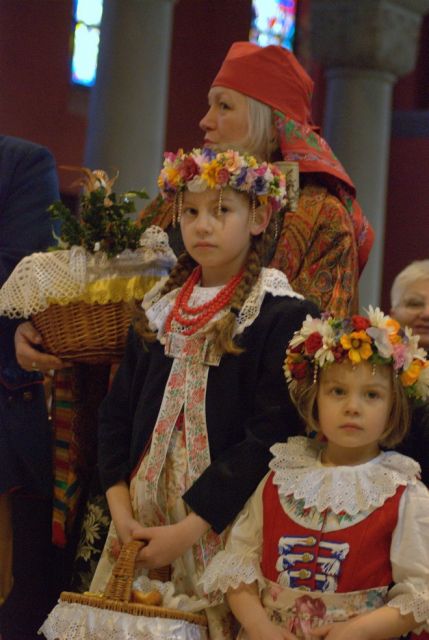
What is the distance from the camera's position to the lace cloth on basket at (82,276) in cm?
327

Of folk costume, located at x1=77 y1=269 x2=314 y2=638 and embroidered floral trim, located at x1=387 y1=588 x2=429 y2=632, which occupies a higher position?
folk costume, located at x1=77 y1=269 x2=314 y2=638

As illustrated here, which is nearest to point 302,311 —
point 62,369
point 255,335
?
point 255,335

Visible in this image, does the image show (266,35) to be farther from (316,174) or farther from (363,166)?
(316,174)

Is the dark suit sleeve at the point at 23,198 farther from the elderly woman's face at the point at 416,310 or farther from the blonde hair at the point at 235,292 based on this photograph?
the elderly woman's face at the point at 416,310

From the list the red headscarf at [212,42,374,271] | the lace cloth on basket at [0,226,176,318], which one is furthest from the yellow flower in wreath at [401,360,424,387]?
the red headscarf at [212,42,374,271]

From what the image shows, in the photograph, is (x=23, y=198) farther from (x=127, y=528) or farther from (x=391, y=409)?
(x=391, y=409)

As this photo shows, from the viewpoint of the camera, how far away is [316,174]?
145 inches

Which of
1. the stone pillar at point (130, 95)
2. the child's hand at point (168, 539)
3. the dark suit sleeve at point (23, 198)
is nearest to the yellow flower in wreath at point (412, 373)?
the child's hand at point (168, 539)

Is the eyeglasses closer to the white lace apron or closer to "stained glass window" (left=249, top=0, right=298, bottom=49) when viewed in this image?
the white lace apron

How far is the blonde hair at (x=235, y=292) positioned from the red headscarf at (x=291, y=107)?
50cm

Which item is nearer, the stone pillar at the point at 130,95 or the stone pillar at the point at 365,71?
the stone pillar at the point at 130,95

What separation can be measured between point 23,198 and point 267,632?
5.32ft

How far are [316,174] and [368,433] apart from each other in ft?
3.73

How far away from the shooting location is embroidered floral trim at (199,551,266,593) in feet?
9.02
